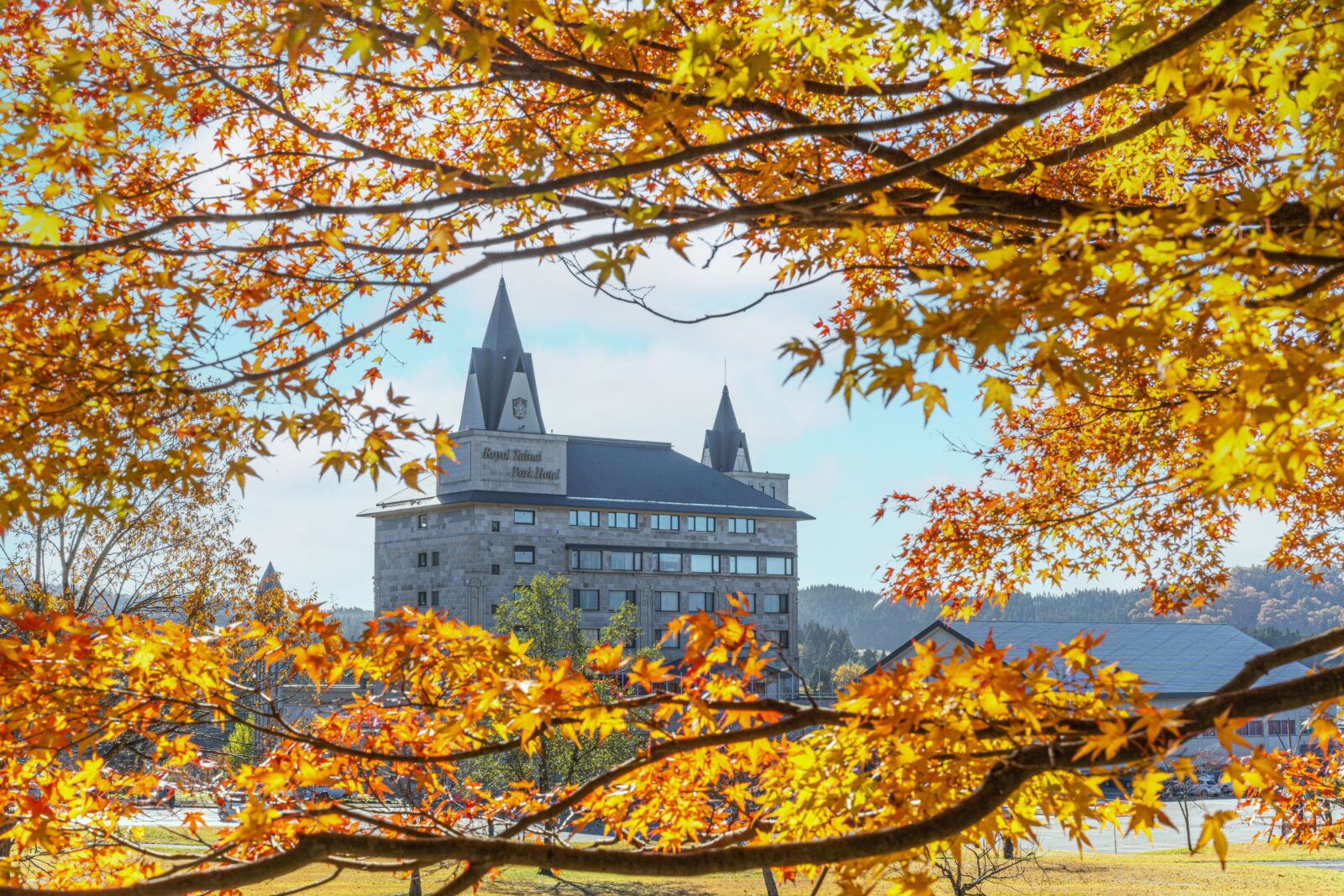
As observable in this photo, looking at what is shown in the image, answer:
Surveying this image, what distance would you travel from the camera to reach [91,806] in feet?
17.2

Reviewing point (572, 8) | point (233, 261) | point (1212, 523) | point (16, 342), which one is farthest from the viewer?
point (1212, 523)

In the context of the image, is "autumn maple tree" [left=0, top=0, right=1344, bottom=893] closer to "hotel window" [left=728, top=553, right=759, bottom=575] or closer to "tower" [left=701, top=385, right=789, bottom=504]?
"hotel window" [left=728, top=553, right=759, bottom=575]

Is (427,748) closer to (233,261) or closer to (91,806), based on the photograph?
(91,806)

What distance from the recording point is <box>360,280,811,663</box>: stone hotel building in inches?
2296

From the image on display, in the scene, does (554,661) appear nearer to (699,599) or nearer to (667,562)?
(667,562)

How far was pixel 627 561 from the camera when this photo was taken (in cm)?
6125

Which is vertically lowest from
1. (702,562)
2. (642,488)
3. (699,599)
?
(699,599)

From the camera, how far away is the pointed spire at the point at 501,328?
211 ft

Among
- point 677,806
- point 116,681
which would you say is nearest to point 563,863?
point 677,806

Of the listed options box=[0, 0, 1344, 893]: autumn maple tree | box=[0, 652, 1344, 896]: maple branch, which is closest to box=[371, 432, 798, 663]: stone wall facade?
box=[0, 0, 1344, 893]: autumn maple tree

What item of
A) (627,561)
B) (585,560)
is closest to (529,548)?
(585,560)

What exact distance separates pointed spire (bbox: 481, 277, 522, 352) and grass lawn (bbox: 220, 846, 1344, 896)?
3834 cm

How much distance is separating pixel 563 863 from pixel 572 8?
3.81 meters

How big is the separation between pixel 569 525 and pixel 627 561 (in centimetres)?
372
